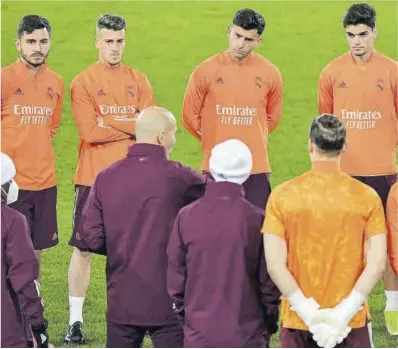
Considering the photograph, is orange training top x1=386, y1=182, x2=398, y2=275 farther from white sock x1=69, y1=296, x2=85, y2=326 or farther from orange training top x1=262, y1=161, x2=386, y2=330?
white sock x1=69, y1=296, x2=85, y2=326

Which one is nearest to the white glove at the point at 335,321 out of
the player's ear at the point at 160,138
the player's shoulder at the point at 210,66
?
the player's ear at the point at 160,138

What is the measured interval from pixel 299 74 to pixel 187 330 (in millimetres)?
14417

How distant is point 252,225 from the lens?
5.98 metres

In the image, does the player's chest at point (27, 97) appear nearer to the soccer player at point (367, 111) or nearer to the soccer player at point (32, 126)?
the soccer player at point (32, 126)

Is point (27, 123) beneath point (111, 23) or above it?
beneath

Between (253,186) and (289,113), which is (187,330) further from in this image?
(289,113)

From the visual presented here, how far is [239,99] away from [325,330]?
11.3ft

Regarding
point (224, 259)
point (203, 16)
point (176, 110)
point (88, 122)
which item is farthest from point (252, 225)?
point (203, 16)

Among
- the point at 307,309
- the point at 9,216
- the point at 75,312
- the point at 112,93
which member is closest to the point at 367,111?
the point at 112,93

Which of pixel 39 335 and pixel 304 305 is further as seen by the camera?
pixel 39 335

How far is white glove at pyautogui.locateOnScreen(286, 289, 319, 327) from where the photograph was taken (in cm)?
587

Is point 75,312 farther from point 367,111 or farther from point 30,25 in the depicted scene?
point 367,111

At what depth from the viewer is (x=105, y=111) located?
8758 millimetres

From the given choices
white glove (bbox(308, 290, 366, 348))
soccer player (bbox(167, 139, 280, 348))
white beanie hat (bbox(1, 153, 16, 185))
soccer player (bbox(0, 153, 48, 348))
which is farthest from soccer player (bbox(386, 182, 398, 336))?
white beanie hat (bbox(1, 153, 16, 185))
